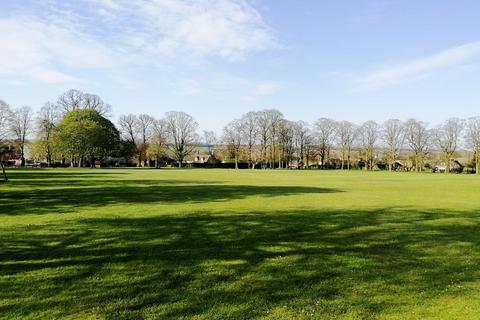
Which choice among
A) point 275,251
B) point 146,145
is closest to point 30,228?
point 275,251

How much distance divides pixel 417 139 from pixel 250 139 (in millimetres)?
46875

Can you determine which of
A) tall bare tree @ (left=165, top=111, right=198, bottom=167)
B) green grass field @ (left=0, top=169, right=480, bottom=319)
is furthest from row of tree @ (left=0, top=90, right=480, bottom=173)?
green grass field @ (left=0, top=169, right=480, bottom=319)

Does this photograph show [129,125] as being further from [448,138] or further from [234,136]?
[448,138]

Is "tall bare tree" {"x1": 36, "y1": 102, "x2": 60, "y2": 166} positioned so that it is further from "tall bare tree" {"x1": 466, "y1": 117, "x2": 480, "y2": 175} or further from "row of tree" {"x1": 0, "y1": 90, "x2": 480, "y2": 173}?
"tall bare tree" {"x1": 466, "y1": 117, "x2": 480, "y2": 175}

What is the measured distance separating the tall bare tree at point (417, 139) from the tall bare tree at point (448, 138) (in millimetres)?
3848

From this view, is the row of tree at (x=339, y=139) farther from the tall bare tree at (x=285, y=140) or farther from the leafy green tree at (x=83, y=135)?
the leafy green tree at (x=83, y=135)

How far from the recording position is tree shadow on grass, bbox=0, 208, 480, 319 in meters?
7.16

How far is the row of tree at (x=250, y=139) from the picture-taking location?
103 meters

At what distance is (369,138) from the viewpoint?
12512 cm

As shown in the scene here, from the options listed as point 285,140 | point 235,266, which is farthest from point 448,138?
point 235,266

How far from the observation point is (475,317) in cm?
674

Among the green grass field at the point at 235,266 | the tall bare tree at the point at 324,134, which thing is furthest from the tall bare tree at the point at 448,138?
the green grass field at the point at 235,266

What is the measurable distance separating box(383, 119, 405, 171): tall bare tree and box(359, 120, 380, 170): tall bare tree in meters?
3.13

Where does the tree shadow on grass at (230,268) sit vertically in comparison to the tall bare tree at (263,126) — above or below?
below
